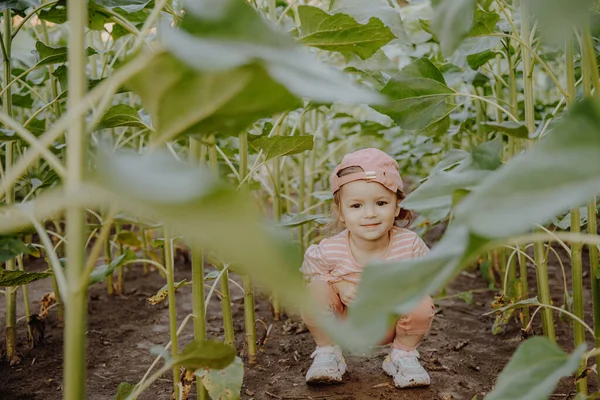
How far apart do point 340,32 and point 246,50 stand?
0.66 m

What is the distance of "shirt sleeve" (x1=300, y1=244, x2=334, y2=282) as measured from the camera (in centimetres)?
156

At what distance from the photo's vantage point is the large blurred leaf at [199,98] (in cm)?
53

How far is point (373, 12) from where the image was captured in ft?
4.23

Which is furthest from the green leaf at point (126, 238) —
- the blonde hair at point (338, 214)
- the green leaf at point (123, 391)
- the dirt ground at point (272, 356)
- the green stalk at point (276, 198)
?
the green leaf at point (123, 391)

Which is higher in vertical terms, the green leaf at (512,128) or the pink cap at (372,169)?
the green leaf at (512,128)

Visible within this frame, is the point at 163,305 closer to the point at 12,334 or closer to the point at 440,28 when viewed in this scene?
the point at 12,334

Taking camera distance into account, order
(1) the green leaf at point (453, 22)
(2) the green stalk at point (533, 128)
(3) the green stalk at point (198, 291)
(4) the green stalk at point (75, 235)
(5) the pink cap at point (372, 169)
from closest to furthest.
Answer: (4) the green stalk at point (75, 235) < (1) the green leaf at point (453, 22) < (3) the green stalk at point (198, 291) < (2) the green stalk at point (533, 128) < (5) the pink cap at point (372, 169)

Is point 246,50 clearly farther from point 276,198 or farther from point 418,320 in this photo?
point 276,198

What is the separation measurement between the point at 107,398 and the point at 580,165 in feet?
3.87

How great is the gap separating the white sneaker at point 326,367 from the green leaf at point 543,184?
0.98 m

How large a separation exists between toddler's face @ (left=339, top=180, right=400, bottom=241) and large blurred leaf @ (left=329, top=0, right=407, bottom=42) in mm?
382

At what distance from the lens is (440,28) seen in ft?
2.15

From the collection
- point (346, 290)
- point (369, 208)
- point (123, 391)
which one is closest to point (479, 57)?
point (369, 208)

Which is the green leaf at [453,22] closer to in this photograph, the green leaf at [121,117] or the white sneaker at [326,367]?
the green leaf at [121,117]
